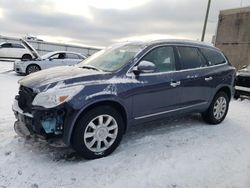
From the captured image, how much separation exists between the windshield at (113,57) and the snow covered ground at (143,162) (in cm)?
126

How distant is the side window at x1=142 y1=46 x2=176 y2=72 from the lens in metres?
5.02

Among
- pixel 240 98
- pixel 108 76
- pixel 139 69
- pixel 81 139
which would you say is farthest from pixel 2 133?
pixel 240 98

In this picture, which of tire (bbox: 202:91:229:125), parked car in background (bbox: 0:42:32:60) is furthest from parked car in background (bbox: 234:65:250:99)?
parked car in background (bbox: 0:42:32:60)

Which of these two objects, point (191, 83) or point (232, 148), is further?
point (191, 83)

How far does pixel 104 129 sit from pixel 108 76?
0.75 meters

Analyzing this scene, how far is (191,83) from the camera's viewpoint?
18.2ft

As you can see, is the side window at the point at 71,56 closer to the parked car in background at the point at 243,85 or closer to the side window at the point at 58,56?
the side window at the point at 58,56

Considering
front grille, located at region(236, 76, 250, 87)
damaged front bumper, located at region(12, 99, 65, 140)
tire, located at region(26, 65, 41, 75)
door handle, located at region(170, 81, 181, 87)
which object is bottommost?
tire, located at region(26, 65, 41, 75)

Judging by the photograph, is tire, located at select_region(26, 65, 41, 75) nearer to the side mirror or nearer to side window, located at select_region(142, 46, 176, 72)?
side window, located at select_region(142, 46, 176, 72)

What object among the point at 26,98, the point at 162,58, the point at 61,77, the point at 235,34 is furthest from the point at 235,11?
the point at 26,98

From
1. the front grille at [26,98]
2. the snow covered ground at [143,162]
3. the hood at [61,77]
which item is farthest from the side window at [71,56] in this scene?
the front grille at [26,98]

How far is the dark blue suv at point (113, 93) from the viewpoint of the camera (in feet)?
13.1

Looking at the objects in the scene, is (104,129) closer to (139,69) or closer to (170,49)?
(139,69)

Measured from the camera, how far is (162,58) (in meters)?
5.19
